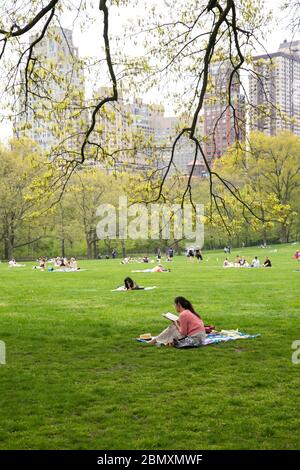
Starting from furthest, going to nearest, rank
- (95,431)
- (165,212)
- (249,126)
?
(165,212), (249,126), (95,431)

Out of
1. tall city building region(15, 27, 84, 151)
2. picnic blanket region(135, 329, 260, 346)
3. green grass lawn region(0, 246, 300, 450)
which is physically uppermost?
tall city building region(15, 27, 84, 151)

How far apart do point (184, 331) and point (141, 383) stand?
10.2 feet

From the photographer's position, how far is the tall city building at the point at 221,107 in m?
13.9

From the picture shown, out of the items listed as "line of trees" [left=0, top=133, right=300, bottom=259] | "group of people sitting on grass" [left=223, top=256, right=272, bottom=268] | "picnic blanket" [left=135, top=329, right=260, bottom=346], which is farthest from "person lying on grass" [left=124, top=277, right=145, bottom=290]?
"line of trees" [left=0, top=133, right=300, bottom=259]

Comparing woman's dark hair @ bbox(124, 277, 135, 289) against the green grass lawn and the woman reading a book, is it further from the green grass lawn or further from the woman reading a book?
the woman reading a book

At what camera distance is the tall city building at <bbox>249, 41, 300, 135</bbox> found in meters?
13.3

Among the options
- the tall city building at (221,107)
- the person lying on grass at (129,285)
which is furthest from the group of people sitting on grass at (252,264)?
the tall city building at (221,107)

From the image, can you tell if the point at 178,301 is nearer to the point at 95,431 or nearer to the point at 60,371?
the point at 60,371

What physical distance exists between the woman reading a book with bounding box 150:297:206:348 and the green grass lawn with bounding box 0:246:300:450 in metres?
0.29

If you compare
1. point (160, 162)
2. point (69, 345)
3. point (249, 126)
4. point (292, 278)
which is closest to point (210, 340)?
point (69, 345)

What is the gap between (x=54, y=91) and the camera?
13.2m

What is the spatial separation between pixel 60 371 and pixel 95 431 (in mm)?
3096

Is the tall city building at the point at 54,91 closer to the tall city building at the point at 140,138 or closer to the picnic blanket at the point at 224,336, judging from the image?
the tall city building at the point at 140,138

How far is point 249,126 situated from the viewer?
14.6 metres
